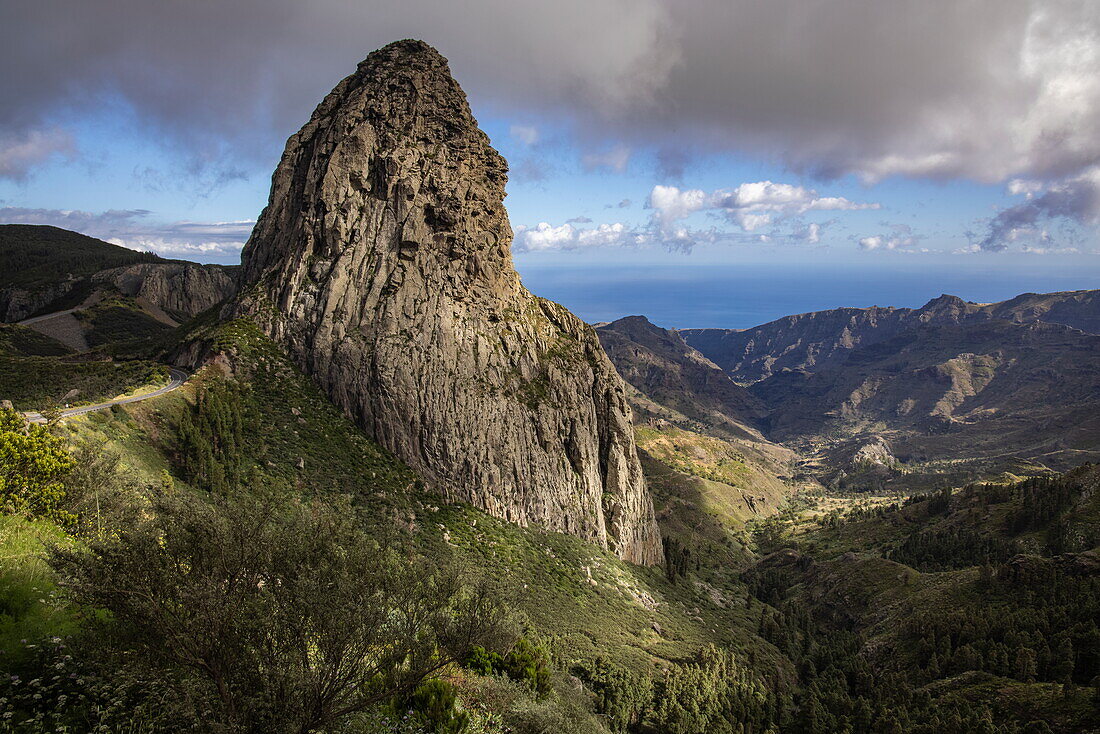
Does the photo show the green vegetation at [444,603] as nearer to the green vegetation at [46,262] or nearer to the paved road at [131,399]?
the paved road at [131,399]

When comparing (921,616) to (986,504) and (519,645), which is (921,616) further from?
(519,645)

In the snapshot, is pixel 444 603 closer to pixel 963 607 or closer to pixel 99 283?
pixel 963 607

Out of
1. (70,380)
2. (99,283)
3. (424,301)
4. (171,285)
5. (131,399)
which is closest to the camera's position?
(131,399)

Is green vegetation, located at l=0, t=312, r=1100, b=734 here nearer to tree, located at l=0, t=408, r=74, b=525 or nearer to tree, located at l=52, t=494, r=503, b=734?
tree, located at l=52, t=494, r=503, b=734

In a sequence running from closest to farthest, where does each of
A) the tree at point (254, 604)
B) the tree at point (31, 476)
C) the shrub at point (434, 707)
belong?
the tree at point (254, 604) → the tree at point (31, 476) → the shrub at point (434, 707)

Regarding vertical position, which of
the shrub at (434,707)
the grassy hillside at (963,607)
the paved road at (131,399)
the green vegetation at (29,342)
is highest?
the green vegetation at (29,342)

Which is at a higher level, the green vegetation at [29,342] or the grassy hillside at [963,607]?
the green vegetation at [29,342]

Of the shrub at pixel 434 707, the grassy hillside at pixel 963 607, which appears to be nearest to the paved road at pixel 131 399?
the shrub at pixel 434 707

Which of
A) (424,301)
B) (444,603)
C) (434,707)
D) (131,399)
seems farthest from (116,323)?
(444,603)
